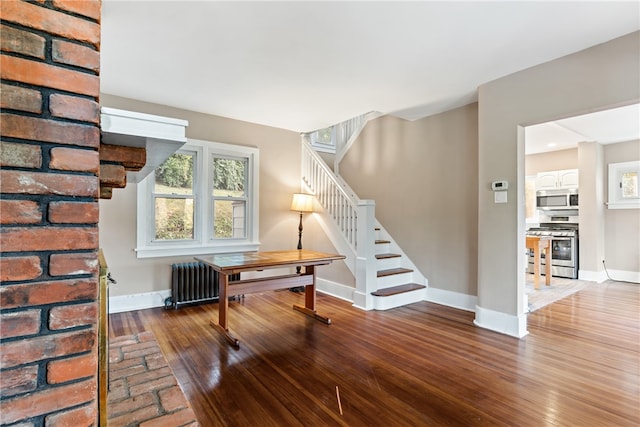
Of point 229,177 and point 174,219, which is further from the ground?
point 229,177

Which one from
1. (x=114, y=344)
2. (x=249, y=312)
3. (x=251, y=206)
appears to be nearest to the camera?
(x=114, y=344)

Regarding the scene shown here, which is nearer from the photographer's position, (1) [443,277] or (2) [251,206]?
(1) [443,277]

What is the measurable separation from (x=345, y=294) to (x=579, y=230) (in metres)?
4.85

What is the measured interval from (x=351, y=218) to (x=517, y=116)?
7.36ft

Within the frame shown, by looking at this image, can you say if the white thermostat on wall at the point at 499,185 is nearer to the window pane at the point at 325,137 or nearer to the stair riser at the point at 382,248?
the stair riser at the point at 382,248

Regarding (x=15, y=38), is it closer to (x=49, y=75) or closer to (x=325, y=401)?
(x=49, y=75)

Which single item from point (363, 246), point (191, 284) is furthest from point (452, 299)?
point (191, 284)

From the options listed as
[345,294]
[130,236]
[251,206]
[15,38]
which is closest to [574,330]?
[345,294]

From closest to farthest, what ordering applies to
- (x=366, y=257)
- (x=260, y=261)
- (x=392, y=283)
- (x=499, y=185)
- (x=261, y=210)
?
(x=260, y=261) → (x=499, y=185) → (x=366, y=257) → (x=392, y=283) → (x=261, y=210)

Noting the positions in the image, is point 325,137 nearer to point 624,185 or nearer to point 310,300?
point 310,300

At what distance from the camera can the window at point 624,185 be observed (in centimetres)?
547

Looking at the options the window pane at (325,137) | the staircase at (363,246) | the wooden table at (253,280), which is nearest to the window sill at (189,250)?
the wooden table at (253,280)

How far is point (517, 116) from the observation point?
3068 millimetres

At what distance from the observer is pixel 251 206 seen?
15.6 feet
